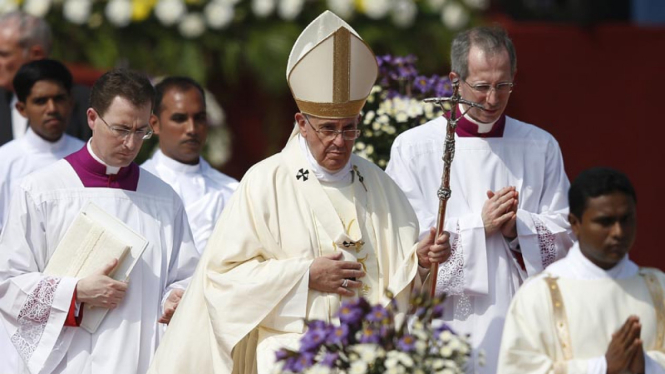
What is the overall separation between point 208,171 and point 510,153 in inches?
91.4

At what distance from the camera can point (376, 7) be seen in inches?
427

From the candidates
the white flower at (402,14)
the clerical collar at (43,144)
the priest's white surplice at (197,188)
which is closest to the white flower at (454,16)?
the white flower at (402,14)

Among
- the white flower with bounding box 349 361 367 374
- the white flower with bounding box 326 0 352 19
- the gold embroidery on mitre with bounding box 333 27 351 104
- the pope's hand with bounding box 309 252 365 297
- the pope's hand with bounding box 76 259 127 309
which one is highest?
the white flower with bounding box 326 0 352 19

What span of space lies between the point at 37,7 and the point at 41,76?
284 cm

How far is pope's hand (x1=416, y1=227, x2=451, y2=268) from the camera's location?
6.34 m

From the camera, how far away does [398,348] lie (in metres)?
5.57

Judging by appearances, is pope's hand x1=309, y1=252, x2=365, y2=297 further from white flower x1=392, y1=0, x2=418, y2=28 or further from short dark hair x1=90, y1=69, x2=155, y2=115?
white flower x1=392, y1=0, x2=418, y2=28

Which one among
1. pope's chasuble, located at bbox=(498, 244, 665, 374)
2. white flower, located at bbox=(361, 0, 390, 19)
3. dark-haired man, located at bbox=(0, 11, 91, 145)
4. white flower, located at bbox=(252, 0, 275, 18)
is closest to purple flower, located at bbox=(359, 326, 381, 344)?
pope's chasuble, located at bbox=(498, 244, 665, 374)

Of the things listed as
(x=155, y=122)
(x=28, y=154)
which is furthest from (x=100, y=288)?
(x=155, y=122)

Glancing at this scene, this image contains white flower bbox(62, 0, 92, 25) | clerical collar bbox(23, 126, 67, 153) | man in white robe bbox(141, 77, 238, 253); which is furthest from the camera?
white flower bbox(62, 0, 92, 25)

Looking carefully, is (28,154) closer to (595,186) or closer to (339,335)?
(339,335)

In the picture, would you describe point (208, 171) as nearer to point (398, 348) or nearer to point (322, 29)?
point (322, 29)

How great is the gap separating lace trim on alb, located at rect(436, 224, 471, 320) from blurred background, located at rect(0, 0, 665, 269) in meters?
3.94

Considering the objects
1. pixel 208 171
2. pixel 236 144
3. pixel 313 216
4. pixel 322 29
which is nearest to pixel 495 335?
pixel 313 216
